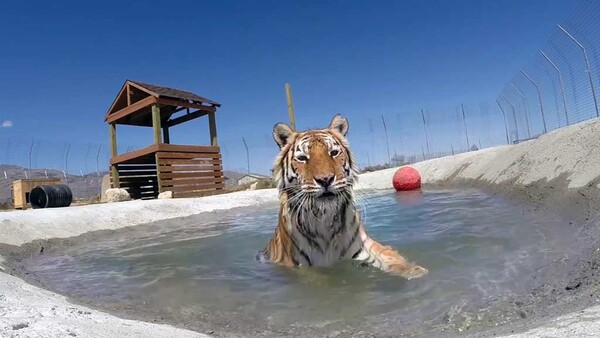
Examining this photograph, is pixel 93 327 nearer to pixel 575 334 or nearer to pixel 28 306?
pixel 28 306

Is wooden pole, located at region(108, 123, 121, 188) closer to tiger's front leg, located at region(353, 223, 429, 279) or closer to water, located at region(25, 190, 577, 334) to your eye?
water, located at region(25, 190, 577, 334)

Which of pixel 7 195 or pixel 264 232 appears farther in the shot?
pixel 7 195

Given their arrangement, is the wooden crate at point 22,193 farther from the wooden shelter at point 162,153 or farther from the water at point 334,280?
the water at point 334,280

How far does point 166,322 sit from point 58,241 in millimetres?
5758

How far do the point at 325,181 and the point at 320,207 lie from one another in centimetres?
45

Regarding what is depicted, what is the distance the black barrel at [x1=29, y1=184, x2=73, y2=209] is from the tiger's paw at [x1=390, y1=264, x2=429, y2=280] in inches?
458

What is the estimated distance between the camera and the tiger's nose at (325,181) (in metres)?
3.56

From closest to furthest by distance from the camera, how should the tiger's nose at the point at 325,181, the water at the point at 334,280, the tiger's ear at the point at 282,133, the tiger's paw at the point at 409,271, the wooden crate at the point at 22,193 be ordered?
the water at the point at 334,280 < the tiger's paw at the point at 409,271 < the tiger's nose at the point at 325,181 < the tiger's ear at the point at 282,133 < the wooden crate at the point at 22,193

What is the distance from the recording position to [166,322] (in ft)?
8.26

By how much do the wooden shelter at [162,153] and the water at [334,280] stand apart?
797 cm

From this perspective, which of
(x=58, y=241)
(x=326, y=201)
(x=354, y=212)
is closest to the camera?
(x=326, y=201)

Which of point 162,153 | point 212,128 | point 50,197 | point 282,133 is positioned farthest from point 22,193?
point 282,133

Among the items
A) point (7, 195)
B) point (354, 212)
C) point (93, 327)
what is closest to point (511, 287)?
point (354, 212)

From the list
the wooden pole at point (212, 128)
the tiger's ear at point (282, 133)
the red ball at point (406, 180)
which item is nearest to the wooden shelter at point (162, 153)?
the wooden pole at point (212, 128)
